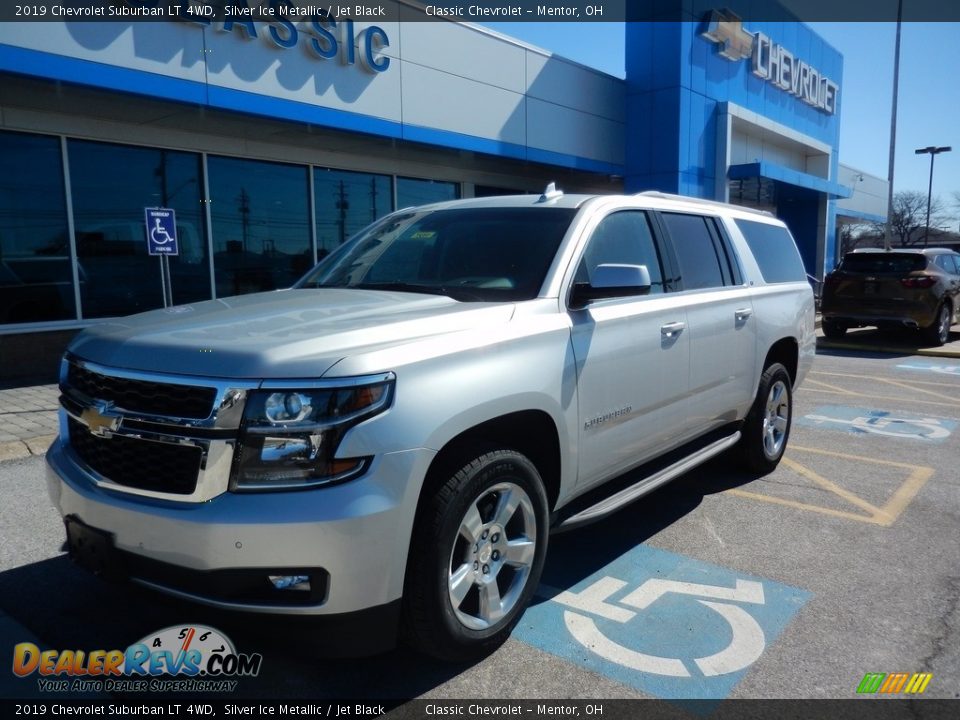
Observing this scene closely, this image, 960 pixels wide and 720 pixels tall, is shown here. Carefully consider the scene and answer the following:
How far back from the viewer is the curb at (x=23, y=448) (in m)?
5.90

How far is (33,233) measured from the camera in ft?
31.9

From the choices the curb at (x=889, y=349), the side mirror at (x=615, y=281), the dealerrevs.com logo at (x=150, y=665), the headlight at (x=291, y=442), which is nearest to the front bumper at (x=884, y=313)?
the curb at (x=889, y=349)

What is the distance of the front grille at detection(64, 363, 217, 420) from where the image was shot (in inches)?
94.8

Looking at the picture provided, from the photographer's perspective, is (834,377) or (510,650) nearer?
(510,650)

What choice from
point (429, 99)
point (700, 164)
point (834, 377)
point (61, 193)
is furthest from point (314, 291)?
point (700, 164)

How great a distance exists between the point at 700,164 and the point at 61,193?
1393cm

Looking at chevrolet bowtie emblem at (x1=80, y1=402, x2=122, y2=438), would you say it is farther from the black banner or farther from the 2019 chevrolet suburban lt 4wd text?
the black banner

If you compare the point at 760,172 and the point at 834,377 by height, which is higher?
the point at 760,172

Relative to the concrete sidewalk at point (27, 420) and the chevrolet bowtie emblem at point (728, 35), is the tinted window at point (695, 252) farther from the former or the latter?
the chevrolet bowtie emblem at point (728, 35)

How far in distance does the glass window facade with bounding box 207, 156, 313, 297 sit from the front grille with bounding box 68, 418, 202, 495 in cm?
930

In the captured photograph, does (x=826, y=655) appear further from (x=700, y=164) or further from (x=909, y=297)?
(x=700, y=164)

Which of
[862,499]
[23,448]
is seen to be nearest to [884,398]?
[862,499]

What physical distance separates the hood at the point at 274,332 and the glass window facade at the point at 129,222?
806 cm

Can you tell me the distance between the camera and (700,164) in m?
18.0
